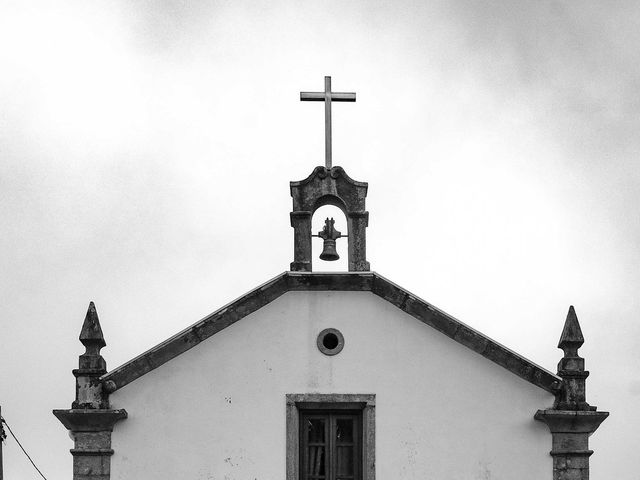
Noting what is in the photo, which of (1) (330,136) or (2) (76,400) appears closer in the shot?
(2) (76,400)

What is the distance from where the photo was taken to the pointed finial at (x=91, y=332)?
1853 centimetres

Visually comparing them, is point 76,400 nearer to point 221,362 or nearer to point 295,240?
point 221,362

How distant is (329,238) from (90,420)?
4.47 meters

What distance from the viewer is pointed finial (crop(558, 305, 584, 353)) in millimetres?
18641

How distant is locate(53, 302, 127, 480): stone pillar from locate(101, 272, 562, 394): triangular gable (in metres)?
0.22

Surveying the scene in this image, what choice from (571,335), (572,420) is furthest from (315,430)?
(571,335)

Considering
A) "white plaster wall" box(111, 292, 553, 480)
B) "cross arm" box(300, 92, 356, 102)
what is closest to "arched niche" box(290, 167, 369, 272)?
"white plaster wall" box(111, 292, 553, 480)

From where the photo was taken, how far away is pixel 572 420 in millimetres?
18406

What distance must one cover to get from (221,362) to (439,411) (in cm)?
320

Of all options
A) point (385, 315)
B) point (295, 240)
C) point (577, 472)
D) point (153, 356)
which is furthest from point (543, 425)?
point (153, 356)

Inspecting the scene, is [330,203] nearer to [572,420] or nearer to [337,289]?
[337,289]

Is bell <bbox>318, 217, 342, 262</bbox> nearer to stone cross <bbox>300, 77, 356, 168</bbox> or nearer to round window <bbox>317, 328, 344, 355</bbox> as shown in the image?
round window <bbox>317, 328, 344, 355</bbox>

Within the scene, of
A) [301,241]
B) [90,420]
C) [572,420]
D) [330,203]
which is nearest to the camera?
[90,420]

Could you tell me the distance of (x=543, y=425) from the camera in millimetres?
18547
